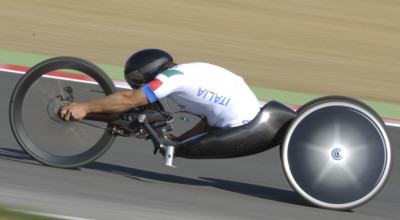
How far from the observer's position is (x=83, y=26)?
17516 millimetres

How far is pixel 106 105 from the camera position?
7.02 metres

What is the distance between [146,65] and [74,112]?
71 cm

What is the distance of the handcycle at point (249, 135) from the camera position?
680cm

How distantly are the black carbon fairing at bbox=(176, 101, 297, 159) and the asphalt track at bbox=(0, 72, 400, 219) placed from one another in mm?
360

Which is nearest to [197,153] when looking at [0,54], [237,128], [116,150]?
[237,128]

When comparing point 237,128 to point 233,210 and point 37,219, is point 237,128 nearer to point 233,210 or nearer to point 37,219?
point 233,210

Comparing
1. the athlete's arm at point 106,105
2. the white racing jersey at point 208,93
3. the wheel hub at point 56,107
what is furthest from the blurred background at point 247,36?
the athlete's arm at point 106,105

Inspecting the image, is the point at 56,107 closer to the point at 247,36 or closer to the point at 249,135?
the point at 249,135

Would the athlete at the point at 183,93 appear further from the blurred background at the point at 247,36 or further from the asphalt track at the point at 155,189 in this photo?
the blurred background at the point at 247,36

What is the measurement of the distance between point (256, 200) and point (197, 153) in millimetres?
622

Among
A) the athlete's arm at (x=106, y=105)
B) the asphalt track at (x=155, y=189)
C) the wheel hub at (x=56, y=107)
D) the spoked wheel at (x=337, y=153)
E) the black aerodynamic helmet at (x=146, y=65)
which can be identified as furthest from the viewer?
the wheel hub at (x=56, y=107)

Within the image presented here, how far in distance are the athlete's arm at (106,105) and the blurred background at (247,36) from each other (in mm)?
8009

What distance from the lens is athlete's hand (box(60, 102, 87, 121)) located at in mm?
7043

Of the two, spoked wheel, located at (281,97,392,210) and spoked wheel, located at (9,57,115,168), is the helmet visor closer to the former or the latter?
spoked wheel, located at (9,57,115,168)
